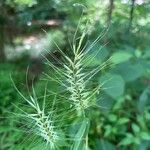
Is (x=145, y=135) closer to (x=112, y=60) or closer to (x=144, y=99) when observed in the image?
(x=144, y=99)

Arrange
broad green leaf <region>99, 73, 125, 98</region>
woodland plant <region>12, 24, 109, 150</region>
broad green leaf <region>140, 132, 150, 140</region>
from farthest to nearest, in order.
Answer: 1. broad green leaf <region>140, 132, 150, 140</region>
2. broad green leaf <region>99, 73, 125, 98</region>
3. woodland plant <region>12, 24, 109, 150</region>

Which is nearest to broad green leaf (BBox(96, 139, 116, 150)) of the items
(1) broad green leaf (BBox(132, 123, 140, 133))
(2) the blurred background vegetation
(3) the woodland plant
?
(2) the blurred background vegetation

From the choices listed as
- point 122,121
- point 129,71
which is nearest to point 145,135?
point 122,121

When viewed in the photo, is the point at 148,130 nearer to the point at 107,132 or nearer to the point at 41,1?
the point at 107,132

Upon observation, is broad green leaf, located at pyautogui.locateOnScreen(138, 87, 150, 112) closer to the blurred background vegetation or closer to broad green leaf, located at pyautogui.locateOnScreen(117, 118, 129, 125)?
the blurred background vegetation

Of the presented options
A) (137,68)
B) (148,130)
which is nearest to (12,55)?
(148,130)

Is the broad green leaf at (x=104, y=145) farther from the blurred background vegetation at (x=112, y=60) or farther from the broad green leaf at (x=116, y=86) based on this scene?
the broad green leaf at (x=116, y=86)

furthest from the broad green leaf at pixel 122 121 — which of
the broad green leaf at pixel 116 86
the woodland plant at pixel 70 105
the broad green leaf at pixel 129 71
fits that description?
the woodland plant at pixel 70 105

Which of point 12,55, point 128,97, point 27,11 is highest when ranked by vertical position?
point 27,11
